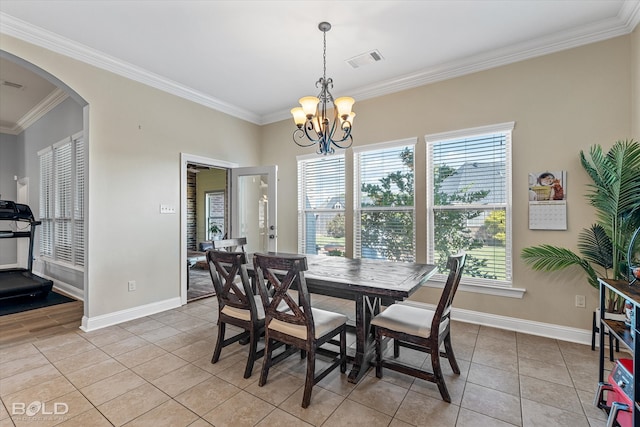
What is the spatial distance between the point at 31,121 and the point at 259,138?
14.6 ft

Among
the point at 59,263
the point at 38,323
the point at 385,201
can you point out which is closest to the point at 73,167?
the point at 59,263

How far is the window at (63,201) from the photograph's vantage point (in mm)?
4500

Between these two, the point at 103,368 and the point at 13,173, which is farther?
the point at 13,173

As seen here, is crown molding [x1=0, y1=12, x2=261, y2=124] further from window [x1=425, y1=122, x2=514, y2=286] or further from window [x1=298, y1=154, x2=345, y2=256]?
window [x1=425, y1=122, x2=514, y2=286]

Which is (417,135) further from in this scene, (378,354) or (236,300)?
(236,300)

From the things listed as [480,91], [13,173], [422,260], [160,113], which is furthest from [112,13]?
[13,173]

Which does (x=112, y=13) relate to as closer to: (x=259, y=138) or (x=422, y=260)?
(x=259, y=138)

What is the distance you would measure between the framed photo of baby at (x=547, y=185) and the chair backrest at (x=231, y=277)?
3.04 m

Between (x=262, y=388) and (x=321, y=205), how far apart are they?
9.91 ft

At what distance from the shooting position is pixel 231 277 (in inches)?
93.7

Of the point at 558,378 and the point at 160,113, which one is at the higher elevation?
the point at 160,113

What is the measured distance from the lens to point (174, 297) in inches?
161

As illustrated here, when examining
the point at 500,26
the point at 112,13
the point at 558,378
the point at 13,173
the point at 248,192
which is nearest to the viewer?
the point at 558,378

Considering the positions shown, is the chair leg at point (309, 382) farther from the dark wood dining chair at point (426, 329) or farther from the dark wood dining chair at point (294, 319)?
the dark wood dining chair at point (426, 329)
